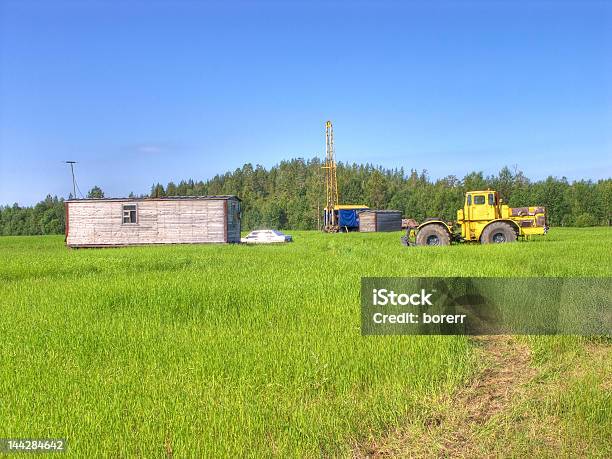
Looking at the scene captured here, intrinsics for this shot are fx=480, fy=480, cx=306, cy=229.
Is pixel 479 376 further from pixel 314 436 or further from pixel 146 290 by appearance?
pixel 146 290

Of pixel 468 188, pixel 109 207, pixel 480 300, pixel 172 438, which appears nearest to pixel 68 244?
pixel 109 207

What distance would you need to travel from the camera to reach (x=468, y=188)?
8112 cm

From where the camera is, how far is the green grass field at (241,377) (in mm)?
3766

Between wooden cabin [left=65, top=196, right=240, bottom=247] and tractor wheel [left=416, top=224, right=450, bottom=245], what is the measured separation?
1195 centimetres

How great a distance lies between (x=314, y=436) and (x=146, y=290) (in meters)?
6.70

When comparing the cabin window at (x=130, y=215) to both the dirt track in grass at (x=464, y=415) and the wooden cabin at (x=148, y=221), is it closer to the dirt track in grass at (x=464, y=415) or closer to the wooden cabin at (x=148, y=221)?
the wooden cabin at (x=148, y=221)

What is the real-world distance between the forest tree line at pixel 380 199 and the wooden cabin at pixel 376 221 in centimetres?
2077

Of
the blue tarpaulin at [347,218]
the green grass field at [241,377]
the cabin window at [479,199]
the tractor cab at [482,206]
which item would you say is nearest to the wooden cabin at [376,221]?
the blue tarpaulin at [347,218]

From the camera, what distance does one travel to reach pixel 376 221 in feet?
173

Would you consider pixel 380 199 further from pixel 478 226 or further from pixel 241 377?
pixel 241 377

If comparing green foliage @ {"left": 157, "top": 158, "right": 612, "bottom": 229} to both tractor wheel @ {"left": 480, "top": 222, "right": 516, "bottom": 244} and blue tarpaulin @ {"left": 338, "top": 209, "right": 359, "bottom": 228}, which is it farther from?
tractor wheel @ {"left": 480, "top": 222, "right": 516, "bottom": 244}

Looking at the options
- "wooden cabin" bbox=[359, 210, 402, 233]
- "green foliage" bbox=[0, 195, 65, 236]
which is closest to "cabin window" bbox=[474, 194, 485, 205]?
"wooden cabin" bbox=[359, 210, 402, 233]

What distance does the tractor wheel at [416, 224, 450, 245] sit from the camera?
73.6ft

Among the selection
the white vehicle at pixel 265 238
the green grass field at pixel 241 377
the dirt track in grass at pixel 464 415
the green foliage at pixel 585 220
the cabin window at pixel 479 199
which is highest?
the cabin window at pixel 479 199
